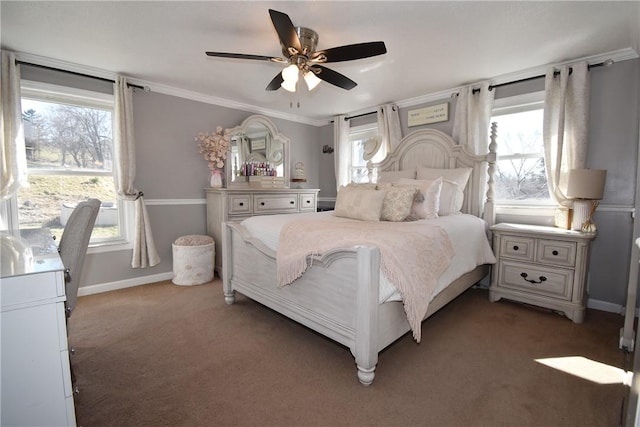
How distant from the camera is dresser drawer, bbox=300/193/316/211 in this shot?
450 centimetres

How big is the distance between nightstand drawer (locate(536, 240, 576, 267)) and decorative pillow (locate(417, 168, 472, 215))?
0.82m

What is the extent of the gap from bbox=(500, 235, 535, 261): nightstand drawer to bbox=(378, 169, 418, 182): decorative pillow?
126 centimetres

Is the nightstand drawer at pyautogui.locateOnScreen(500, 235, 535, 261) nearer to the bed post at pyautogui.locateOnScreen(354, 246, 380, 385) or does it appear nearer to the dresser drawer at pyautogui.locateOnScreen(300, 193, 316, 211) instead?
the bed post at pyautogui.locateOnScreen(354, 246, 380, 385)

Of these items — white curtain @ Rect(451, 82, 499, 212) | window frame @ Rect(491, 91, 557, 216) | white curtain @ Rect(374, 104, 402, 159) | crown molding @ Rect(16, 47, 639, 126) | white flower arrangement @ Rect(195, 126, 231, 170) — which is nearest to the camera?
crown molding @ Rect(16, 47, 639, 126)

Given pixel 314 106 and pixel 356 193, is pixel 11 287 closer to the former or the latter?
pixel 356 193

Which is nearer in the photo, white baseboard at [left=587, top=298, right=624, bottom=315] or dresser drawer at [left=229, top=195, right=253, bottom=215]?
white baseboard at [left=587, top=298, right=624, bottom=315]

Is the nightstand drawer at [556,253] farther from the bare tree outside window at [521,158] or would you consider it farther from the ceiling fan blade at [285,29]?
the ceiling fan blade at [285,29]

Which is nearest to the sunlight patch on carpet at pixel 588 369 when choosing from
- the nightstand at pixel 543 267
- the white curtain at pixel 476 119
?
the nightstand at pixel 543 267

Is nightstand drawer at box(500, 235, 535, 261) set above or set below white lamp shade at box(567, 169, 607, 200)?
below

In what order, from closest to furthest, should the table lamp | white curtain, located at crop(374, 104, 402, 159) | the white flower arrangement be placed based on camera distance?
the table lamp < the white flower arrangement < white curtain, located at crop(374, 104, 402, 159)

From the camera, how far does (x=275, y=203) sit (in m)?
4.12

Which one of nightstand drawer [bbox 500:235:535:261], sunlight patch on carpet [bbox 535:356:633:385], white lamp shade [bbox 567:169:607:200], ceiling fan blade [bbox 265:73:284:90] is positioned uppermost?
ceiling fan blade [bbox 265:73:284:90]

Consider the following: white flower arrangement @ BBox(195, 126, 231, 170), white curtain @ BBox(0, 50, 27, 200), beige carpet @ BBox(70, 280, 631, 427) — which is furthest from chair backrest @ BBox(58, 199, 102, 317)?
white flower arrangement @ BBox(195, 126, 231, 170)

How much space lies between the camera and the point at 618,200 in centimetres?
261
